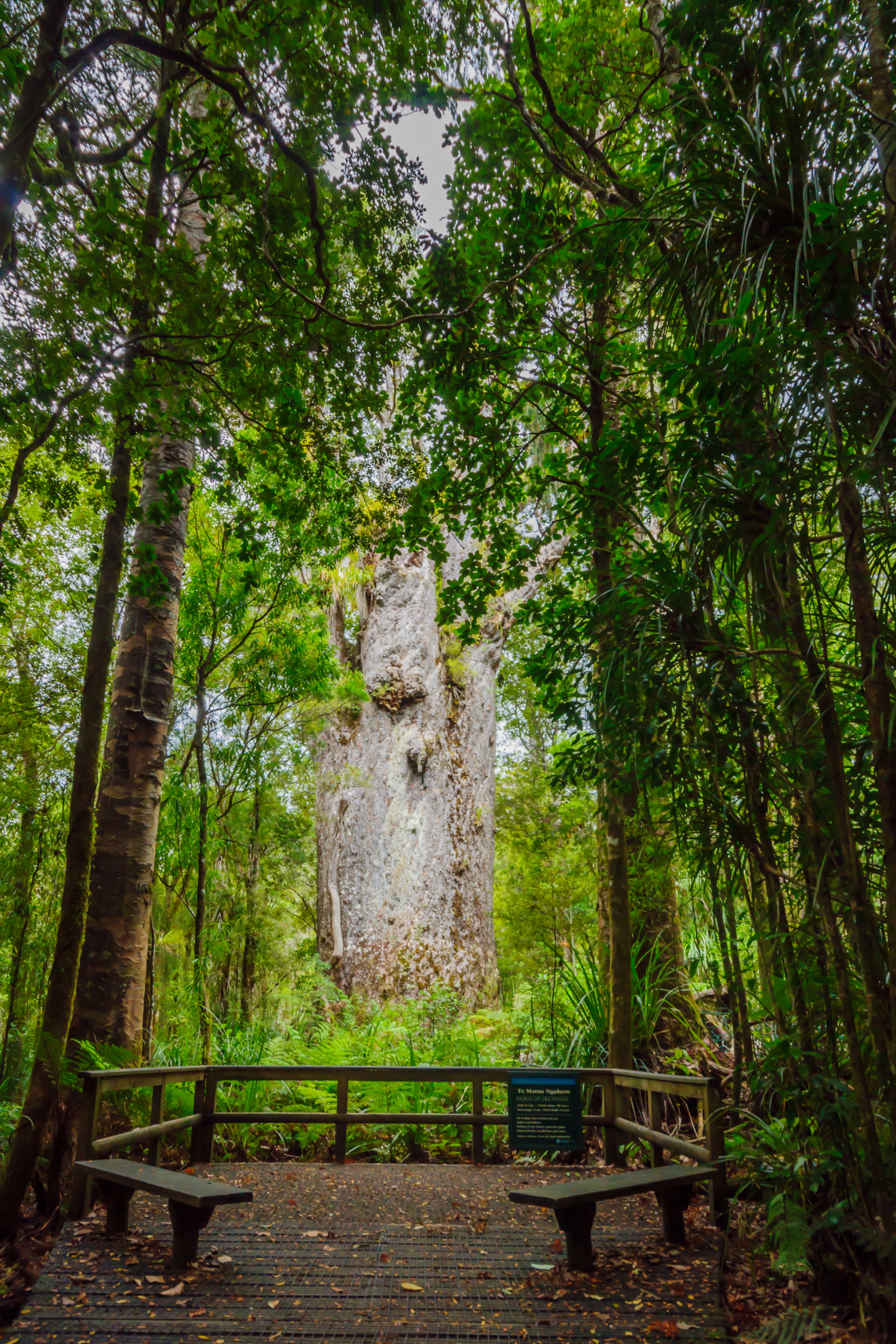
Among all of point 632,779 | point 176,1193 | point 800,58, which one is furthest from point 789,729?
point 176,1193

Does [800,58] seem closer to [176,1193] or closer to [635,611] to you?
[635,611]

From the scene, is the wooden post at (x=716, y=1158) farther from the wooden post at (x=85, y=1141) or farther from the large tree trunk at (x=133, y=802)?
the large tree trunk at (x=133, y=802)

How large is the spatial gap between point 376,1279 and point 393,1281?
8 cm

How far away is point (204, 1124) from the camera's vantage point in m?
5.23

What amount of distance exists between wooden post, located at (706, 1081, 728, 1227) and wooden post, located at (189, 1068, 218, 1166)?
3.10 metres

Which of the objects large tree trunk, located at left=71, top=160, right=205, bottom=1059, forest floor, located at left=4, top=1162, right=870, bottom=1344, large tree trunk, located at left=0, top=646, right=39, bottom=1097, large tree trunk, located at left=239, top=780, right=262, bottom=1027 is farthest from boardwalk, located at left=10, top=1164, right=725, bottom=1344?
large tree trunk, located at left=239, top=780, right=262, bottom=1027

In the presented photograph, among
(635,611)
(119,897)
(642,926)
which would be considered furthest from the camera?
(642,926)

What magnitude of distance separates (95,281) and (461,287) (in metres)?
2.07

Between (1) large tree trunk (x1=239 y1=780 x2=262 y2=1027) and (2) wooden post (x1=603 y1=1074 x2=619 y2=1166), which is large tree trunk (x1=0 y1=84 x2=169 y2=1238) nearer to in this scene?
(2) wooden post (x1=603 y1=1074 x2=619 y2=1166)

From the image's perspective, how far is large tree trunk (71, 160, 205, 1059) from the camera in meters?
4.93

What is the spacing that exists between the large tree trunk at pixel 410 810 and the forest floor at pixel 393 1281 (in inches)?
219

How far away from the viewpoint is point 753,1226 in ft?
12.8

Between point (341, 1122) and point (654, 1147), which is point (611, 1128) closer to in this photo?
point (654, 1147)

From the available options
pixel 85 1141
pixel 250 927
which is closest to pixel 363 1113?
pixel 85 1141
